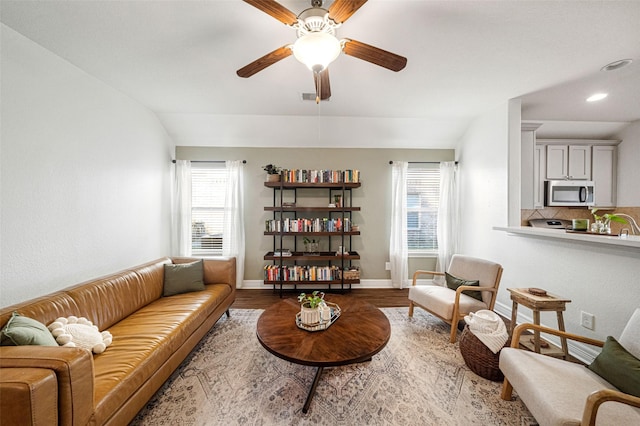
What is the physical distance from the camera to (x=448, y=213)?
4027 mm

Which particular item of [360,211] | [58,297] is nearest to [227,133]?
[360,211]

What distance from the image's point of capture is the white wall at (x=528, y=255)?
193 cm

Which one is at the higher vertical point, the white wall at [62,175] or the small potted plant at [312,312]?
the white wall at [62,175]

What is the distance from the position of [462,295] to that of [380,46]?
104 inches

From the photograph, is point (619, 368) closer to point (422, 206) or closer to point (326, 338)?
point (326, 338)

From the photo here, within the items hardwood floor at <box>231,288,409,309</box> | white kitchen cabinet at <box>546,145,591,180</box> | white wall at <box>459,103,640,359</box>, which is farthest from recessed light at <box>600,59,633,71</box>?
hardwood floor at <box>231,288,409,309</box>

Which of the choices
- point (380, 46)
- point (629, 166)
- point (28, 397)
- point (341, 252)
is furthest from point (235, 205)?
point (629, 166)

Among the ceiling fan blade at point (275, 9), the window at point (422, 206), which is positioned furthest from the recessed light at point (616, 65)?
the ceiling fan blade at point (275, 9)

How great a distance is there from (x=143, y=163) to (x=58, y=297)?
2.16 metres

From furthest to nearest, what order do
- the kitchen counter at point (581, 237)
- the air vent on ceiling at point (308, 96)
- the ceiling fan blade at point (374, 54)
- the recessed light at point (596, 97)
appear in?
the air vent on ceiling at point (308, 96), the recessed light at point (596, 97), the kitchen counter at point (581, 237), the ceiling fan blade at point (374, 54)

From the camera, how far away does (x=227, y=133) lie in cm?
382

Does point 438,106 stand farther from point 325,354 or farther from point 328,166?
point 325,354

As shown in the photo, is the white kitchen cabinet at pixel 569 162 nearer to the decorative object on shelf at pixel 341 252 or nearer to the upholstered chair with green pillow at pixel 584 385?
the upholstered chair with green pillow at pixel 584 385

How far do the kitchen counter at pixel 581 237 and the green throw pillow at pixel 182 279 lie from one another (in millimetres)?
3652
